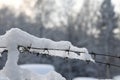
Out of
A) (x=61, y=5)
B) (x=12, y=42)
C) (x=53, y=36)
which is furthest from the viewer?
(x=61, y=5)

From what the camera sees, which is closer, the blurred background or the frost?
the frost

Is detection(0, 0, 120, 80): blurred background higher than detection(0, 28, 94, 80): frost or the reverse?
higher

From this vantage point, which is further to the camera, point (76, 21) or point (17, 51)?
point (76, 21)

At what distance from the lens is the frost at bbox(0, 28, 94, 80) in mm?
1554

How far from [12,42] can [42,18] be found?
52.1m

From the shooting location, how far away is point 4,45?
1603 mm

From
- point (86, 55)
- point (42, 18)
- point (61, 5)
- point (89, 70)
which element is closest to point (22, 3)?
point (42, 18)

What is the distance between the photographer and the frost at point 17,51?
1.55 m

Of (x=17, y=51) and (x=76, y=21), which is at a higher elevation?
(x=76, y=21)

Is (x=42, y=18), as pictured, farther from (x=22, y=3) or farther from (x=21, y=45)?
(x=21, y=45)

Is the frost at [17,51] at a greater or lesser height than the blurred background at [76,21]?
lesser

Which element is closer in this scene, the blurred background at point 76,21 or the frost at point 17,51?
the frost at point 17,51

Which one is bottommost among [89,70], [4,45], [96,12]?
[4,45]

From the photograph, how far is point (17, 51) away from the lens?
5.24 feet
